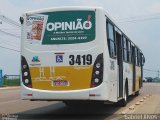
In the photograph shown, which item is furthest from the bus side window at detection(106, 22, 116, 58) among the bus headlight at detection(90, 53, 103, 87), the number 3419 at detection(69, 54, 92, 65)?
the number 3419 at detection(69, 54, 92, 65)

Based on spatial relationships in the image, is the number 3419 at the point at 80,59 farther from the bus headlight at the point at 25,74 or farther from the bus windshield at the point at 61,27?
the bus headlight at the point at 25,74

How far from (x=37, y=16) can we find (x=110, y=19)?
2.55 meters

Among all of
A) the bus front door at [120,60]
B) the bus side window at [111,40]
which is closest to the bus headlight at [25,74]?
the bus side window at [111,40]

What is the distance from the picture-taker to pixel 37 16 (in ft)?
49.0

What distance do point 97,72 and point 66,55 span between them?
1.15m

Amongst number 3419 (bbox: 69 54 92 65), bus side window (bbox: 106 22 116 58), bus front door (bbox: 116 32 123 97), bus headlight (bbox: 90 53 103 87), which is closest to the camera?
bus headlight (bbox: 90 53 103 87)

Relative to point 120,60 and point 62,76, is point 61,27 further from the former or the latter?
point 120,60

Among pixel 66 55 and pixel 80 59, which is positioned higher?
pixel 66 55

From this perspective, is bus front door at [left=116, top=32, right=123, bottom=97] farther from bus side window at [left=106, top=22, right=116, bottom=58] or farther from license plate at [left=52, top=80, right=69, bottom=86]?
license plate at [left=52, top=80, right=69, bottom=86]

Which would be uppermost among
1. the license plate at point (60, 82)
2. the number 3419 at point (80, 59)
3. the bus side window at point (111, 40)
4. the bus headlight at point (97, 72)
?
the bus side window at point (111, 40)

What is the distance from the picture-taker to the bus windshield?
14422 millimetres

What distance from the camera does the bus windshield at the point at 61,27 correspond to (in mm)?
14422

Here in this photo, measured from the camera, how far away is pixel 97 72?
555 inches

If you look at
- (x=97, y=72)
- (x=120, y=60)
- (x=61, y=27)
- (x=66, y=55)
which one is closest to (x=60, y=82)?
(x=66, y=55)
